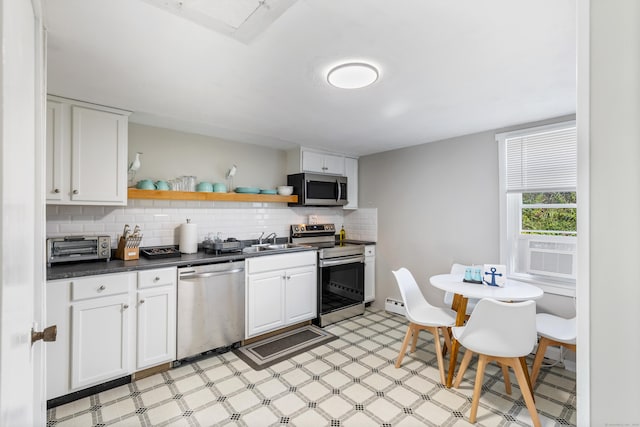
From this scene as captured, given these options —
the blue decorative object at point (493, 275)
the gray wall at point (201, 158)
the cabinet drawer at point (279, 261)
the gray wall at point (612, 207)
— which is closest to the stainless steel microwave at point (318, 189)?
the gray wall at point (201, 158)

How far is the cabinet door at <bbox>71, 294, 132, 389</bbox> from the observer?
2113 millimetres

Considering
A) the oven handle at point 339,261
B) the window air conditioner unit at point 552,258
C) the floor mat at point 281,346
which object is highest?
A: the window air conditioner unit at point 552,258

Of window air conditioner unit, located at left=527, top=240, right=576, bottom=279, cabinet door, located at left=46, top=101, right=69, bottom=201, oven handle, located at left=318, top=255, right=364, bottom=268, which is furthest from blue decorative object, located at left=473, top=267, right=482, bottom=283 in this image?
cabinet door, located at left=46, top=101, right=69, bottom=201

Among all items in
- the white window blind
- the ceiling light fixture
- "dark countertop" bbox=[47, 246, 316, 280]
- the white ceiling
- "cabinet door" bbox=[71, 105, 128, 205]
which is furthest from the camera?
the white window blind

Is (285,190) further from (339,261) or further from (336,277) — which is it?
(336,277)

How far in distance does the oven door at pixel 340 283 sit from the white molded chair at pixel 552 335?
2.03 m

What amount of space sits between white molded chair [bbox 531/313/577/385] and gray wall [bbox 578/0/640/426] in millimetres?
2144

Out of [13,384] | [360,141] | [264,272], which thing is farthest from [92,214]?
[360,141]

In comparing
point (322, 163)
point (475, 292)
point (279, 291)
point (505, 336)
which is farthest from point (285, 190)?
point (505, 336)

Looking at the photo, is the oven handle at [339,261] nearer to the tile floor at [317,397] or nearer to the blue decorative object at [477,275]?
the tile floor at [317,397]

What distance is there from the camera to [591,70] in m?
0.52

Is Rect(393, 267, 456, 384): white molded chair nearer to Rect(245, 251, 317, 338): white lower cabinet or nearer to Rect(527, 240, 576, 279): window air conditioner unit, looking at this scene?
Rect(527, 240, 576, 279): window air conditioner unit

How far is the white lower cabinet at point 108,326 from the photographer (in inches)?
80.8

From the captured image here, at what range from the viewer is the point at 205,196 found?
3.12 m
